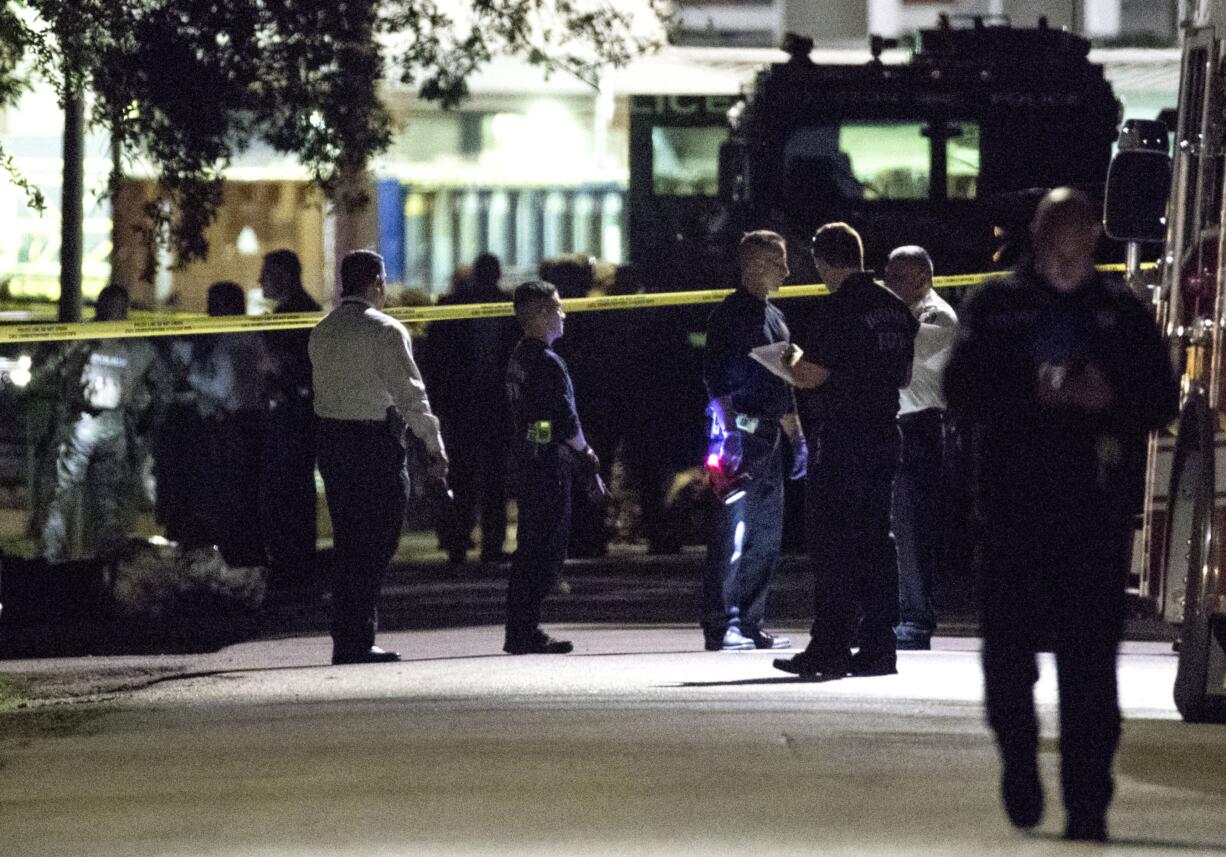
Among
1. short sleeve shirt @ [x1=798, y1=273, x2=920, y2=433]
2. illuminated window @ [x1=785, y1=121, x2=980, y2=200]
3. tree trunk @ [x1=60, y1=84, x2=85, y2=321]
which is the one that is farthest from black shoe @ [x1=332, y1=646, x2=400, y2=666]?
illuminated window @ [x1=785, y1=121, x2=980, y2=200]

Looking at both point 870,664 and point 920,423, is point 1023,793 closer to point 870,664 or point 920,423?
point 870,664

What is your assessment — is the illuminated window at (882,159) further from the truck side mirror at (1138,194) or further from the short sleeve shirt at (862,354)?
the truck side mirror at (1138,194)

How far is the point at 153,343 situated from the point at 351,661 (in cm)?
397

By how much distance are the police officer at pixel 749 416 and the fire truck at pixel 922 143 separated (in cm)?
513

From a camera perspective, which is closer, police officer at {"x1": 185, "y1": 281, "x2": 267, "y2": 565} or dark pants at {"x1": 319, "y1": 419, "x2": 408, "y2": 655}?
dark pants at {"x1": 319, "y1": 419, "x2": 408, "y2": 655}

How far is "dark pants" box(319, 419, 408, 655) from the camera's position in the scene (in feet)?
37.4

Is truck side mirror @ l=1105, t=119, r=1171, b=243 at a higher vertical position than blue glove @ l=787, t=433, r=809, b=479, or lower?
higher

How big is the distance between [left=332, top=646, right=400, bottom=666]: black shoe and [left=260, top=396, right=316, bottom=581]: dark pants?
11.3 feet

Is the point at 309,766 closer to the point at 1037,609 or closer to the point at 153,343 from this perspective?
the point at 1037,609

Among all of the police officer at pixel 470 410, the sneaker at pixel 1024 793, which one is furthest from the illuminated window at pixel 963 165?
the sneaker at pixel 1024 793

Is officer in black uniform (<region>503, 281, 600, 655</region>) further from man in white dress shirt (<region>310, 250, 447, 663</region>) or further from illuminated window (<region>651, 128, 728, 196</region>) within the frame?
illuminated window (<region>651, 128, 728, 196</region>)

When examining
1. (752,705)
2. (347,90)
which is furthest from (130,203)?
(752,705)

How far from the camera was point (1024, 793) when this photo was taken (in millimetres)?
7086

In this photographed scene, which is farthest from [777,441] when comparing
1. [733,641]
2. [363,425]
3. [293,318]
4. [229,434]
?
[229,434]
